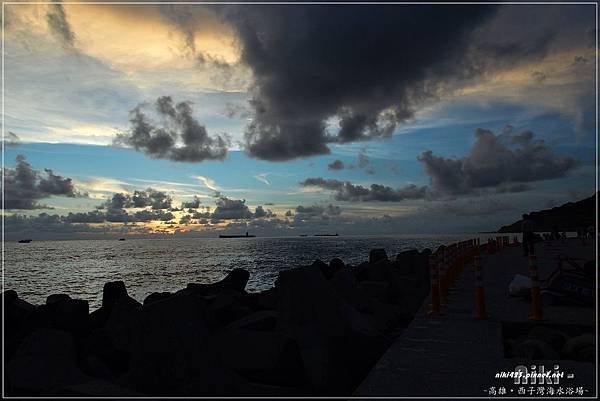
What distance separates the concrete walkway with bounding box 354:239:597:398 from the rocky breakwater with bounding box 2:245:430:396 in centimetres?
71

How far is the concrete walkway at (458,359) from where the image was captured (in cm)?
453

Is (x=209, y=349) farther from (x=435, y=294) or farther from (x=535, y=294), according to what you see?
(x=535, y=294)

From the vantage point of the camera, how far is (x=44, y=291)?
29672 mm

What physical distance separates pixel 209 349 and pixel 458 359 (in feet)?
9.36

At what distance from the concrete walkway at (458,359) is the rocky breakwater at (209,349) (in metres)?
0.71

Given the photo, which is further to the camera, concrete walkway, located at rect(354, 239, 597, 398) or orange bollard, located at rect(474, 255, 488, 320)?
orange bollard, located at rect(474, 255, 488, 320)

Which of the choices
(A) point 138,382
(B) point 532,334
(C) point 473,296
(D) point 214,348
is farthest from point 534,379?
(C) point 473,296

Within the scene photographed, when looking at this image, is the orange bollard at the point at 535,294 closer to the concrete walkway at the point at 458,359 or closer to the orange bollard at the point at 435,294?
the concrete walkway at the point at 458,359

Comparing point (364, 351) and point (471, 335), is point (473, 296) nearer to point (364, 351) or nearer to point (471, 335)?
point (471, 335)

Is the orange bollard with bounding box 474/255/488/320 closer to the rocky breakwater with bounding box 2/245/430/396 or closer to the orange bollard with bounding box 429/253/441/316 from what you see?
the orange bollard with bounding box 429/253/441/316

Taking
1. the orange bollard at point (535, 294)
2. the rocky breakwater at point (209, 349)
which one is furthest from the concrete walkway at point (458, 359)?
the rocky breakwater at point (209, 349)

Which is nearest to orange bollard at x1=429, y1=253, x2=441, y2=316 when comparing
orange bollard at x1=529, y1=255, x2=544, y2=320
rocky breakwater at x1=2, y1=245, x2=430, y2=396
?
rocky breakwater at x1=2, y1=245, x2=430, y2=396

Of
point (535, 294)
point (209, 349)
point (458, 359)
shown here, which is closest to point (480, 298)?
point (535, 294)

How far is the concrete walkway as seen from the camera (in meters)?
4.53
